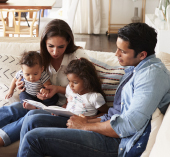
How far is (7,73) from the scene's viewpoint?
2.17 metres

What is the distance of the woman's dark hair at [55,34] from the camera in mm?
1911

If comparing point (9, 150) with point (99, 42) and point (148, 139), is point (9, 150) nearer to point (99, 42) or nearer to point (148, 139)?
point (148, 139)

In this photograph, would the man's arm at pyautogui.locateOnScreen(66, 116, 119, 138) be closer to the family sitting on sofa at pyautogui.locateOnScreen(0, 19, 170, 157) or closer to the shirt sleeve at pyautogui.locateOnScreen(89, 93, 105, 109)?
the family sitting on sofa at pyautogui.locateOnScreen(0, 19, 170, 157)

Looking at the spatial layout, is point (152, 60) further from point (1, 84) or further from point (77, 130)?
point (1, 84)

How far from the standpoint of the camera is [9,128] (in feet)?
5.94

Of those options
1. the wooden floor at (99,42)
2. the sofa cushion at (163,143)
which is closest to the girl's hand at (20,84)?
the sofa cushion at (163,143)

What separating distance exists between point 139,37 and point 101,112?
0.62m

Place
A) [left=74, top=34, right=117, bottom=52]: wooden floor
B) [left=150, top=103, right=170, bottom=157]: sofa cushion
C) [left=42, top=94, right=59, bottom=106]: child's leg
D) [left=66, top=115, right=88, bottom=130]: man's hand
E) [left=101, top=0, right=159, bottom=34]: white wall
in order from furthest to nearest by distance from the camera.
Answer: [left=101, top=0, right=159, bottom=34]: white wall < [left=74, top=34, right=117, bottom=52]: wooden floor < [left=42, top=94, right=59, bottom=106]: child's leg < [left=66, top=115, right=88, bottom=130]: man's hand < [left=150, top=103, right=170, bottom=157]: sofa cushion

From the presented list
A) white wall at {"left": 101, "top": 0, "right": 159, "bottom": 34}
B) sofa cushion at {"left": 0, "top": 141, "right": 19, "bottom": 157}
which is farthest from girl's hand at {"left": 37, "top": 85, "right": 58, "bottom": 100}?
white wall at {"left": 101, "top": 0, "right": 159, "bottom": 34}

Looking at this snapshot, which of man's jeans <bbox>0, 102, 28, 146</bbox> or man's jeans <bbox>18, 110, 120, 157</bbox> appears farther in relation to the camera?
man's jeans <bbox>0, 102, 28, 146</bbox>

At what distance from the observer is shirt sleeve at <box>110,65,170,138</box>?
1.33 meters

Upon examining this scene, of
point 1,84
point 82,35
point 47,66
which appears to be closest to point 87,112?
point 47,66

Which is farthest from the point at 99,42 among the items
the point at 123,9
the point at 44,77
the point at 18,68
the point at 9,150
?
the point at 9,150

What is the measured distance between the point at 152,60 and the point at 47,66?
87 cm
